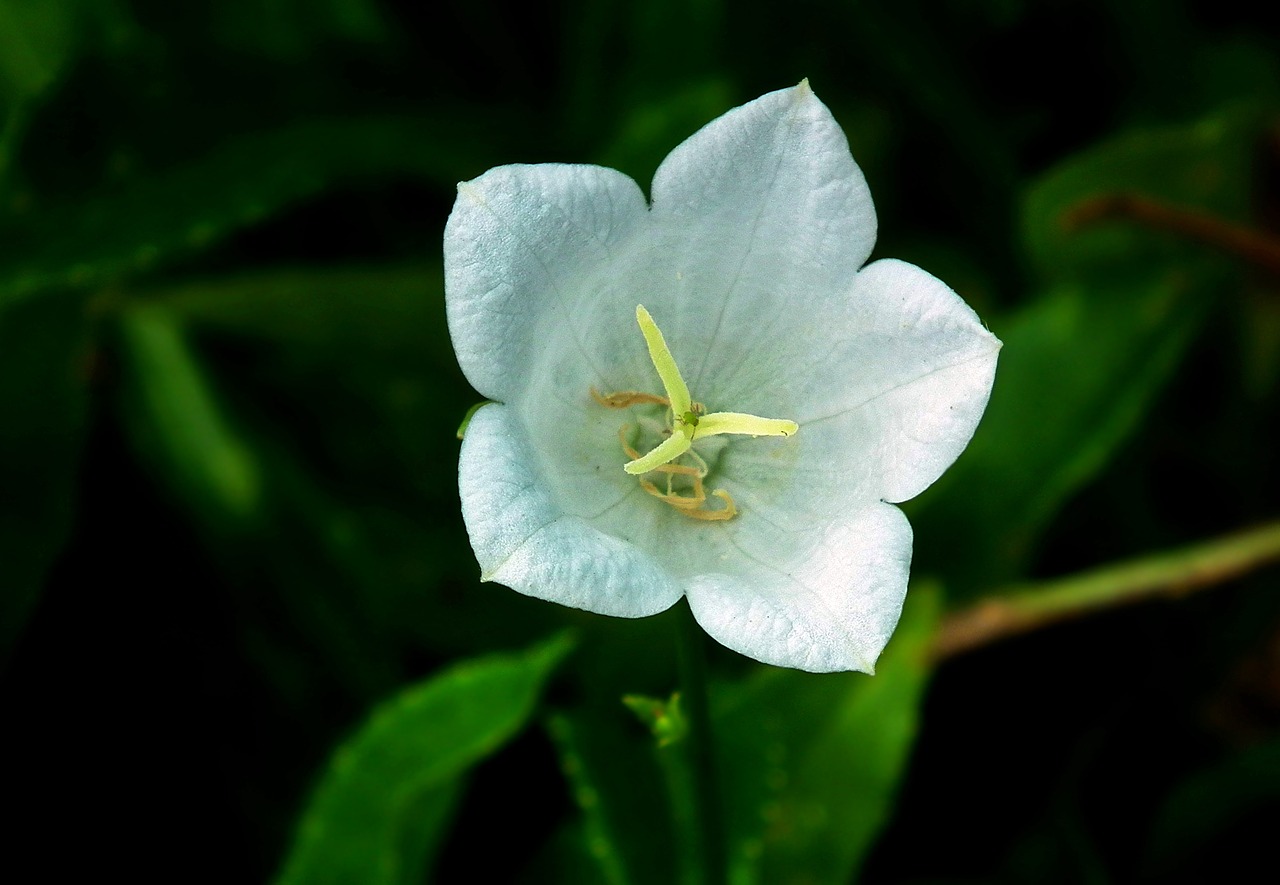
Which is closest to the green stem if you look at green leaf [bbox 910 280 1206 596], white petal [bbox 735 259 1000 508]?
white petal [bbox 735 259 1000 508]

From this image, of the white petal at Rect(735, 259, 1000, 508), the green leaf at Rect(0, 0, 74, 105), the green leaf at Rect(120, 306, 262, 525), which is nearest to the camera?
the white petal at Rect(735, 259, 1000, 508)

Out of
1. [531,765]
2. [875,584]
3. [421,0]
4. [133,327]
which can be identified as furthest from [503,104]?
[875,584]

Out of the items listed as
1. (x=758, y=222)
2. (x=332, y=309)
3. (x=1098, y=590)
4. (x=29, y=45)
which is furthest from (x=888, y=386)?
(x=29, y=45)

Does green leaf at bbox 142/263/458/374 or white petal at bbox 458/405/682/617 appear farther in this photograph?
green leaf at bbox 142/263/458/374

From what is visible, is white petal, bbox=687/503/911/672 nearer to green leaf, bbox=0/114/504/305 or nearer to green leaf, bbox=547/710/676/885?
green leaf, bbox=547/710/676/885

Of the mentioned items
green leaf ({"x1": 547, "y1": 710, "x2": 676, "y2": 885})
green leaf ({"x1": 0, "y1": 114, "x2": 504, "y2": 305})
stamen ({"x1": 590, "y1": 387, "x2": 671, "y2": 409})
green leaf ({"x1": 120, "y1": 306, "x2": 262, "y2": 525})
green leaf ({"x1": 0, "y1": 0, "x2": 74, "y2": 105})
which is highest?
green leaf ({"x1": 0, "y1": 0, "x2": 74, "y2": 105})

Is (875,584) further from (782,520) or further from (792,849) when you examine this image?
(792,849)

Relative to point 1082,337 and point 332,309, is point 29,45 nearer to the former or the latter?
point 332,309
